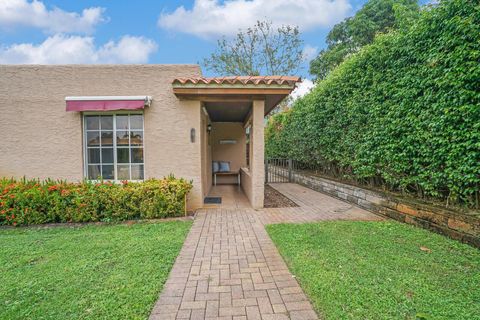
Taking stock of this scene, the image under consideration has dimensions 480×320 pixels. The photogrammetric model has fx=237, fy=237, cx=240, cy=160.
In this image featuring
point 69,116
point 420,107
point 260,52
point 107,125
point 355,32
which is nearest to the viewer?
point 420,107

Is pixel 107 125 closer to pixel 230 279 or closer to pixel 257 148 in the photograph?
pixel 257 148

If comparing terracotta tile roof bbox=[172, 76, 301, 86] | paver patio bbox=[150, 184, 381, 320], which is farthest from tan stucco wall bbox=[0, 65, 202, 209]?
paver patio bbox=[150, 184, 381, 320]

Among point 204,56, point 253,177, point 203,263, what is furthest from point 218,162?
point 204,56

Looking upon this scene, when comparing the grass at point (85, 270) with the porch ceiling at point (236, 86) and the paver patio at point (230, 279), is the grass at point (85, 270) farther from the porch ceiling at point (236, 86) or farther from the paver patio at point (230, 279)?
the porch ceiling at point (236, 86)

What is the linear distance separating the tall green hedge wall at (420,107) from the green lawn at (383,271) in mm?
1378

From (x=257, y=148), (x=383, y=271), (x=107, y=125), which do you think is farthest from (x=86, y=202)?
(x=383, y=271)

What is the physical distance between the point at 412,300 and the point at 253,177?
200 inches

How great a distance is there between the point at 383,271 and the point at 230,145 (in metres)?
11.0

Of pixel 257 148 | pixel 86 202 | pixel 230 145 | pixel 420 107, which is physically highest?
pixel 420 107

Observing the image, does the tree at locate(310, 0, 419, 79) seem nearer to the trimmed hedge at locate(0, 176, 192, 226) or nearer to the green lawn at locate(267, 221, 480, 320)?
the green lawn at locate(267, 221, 480, 320)

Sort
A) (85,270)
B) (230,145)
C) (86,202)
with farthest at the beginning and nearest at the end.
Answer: (230,145) → (86,202) → (85,270)

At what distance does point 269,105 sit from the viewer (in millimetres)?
8453

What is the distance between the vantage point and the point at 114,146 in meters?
7.43

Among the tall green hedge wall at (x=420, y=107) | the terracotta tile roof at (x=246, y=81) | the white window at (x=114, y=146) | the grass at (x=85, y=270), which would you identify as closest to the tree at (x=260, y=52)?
the tall green hedge wall at (x=420, y=107)
